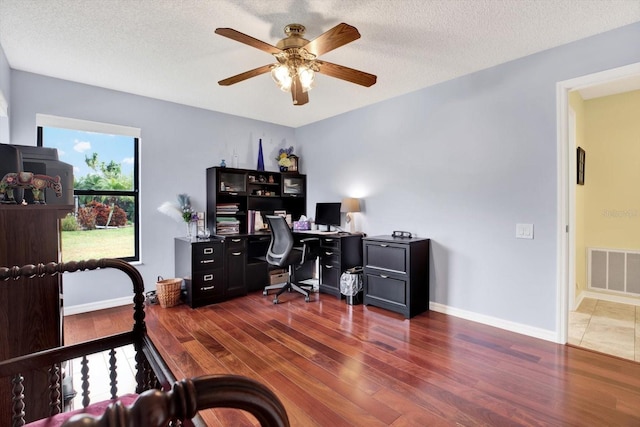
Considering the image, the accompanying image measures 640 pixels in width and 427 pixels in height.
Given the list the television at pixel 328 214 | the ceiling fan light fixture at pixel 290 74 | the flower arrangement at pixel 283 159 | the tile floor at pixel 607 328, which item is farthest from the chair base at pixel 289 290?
the tile floor at pixel 607 328

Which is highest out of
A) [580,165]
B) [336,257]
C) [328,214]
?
[580,165]

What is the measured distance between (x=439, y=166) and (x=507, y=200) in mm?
797

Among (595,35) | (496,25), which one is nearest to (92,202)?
(496,25)

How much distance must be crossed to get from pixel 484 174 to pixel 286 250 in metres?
2.36

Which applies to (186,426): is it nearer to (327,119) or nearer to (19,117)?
(19,117)

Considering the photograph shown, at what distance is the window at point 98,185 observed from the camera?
3506mm

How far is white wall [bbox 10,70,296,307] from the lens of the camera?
130 inches

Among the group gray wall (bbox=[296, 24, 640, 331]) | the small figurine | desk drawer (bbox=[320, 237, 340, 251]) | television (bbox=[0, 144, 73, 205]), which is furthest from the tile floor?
television (bbox=[0, 144, 73, 205])

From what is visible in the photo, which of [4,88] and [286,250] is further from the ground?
[4,88]

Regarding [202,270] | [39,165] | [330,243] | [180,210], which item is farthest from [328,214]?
[39,165]

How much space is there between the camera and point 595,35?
8.34 feet

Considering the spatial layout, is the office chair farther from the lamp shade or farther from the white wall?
the white wall

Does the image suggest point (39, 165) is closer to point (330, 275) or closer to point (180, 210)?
point (180, 210)

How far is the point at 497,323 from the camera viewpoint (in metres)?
3.11
